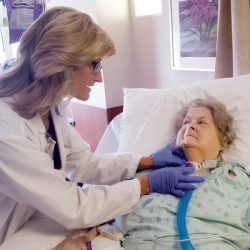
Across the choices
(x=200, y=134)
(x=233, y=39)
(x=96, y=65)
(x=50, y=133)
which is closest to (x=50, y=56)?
(x=96, y=65)

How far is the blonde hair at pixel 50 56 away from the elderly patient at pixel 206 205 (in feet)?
1.59

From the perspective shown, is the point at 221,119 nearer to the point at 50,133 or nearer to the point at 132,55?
the point at 50,133

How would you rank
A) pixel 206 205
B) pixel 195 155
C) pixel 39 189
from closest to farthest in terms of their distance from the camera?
pixel 39 189
pixel 206 205
pixel 195 155

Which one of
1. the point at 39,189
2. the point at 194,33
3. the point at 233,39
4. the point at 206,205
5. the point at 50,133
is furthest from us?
the point at 194,33

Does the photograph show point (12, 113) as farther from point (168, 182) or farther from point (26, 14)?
point (26, 14)

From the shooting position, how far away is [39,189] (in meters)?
0.99

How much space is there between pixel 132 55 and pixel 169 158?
4.53 feet

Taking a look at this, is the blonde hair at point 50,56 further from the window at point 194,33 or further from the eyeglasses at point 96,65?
the window at point 194,33

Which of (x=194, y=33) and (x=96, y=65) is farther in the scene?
(x=194, y=33)

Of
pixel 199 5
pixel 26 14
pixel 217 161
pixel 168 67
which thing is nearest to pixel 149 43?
pixel 168 67

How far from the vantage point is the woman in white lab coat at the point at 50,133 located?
3.26 ft

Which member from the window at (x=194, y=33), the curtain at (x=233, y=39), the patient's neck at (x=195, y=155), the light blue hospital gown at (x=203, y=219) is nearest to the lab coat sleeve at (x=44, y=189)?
the light blue hospital gown at (x=203, y=219)

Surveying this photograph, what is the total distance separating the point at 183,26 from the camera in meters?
2.08

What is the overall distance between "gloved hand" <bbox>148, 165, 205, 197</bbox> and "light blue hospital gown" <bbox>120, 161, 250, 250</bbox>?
2 centimetres
